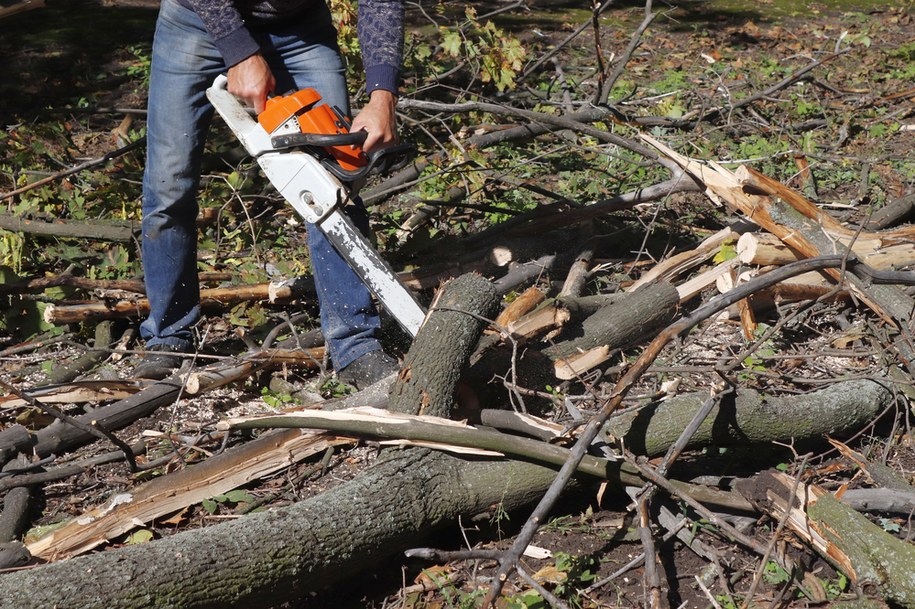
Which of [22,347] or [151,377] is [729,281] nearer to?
[151,377]

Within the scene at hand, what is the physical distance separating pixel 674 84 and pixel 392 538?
205 inches

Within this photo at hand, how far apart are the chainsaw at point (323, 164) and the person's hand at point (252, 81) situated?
0.05m

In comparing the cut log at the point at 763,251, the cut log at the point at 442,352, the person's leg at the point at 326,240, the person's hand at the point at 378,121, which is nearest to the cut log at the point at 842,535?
the cut log at the point at 442,352

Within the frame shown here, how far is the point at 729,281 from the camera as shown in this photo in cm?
381

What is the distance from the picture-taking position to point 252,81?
309cm

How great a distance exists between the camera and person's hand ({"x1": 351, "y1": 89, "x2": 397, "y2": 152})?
306cm

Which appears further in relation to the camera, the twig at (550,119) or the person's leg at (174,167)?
the twig at (550,119)

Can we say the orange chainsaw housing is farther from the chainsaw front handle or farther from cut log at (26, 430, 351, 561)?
cut log at (26, 430, 351, 561)

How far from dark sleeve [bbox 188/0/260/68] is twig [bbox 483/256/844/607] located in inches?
69.4

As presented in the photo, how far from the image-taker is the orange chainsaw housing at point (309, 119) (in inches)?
118

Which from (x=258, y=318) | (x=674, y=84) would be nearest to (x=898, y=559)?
(x=258, y=318)

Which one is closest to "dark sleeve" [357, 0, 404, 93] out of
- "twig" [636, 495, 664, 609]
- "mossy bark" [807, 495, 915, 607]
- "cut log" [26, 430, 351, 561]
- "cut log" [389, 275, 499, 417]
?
"cut log" [389, 275, 499, 417]

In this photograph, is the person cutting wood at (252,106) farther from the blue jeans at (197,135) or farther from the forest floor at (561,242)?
the forest floor at (561,242)

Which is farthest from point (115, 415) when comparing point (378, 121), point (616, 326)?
point (616, 326)
